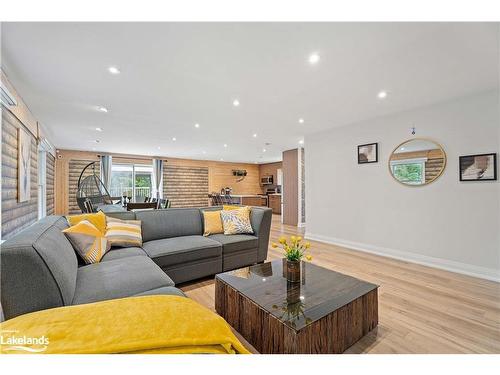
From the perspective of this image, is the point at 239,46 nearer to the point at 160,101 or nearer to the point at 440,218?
the point at 160,101

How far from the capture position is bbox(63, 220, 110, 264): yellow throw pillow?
1.93m

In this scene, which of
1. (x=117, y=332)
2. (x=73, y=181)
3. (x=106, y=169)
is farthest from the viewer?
(x=106, y=169)

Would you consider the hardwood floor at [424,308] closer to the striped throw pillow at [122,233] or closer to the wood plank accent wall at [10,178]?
the striped throw pillow at [122,233]

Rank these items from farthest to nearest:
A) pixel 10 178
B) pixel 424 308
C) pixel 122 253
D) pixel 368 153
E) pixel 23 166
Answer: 1. pixel 368 153
2. pixel 23 166
3. pixel 10 178
4. pixel 122 253
5. pixel 424 308

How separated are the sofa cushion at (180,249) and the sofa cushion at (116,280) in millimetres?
386

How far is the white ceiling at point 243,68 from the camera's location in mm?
1688

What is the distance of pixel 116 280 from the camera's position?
5.19 feet

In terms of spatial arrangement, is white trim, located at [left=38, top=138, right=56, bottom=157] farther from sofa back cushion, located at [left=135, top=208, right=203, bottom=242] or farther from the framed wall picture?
sofa back cushion, located at [left=135, top=208, right=203, bottom=242]

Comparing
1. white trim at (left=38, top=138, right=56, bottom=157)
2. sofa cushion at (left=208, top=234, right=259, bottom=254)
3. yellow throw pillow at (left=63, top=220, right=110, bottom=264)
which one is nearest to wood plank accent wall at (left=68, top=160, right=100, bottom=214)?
white trim at (left=38, top=138, right=56, bottom=157)

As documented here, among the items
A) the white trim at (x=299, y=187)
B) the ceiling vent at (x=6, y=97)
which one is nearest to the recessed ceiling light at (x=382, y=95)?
the white trim at (x=299, y=187)

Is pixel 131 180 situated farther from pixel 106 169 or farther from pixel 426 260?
pixel 426 260

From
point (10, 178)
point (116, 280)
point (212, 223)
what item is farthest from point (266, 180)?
point (116, 280)

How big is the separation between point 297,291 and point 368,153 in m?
3.26

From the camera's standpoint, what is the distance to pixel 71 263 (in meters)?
1.59
